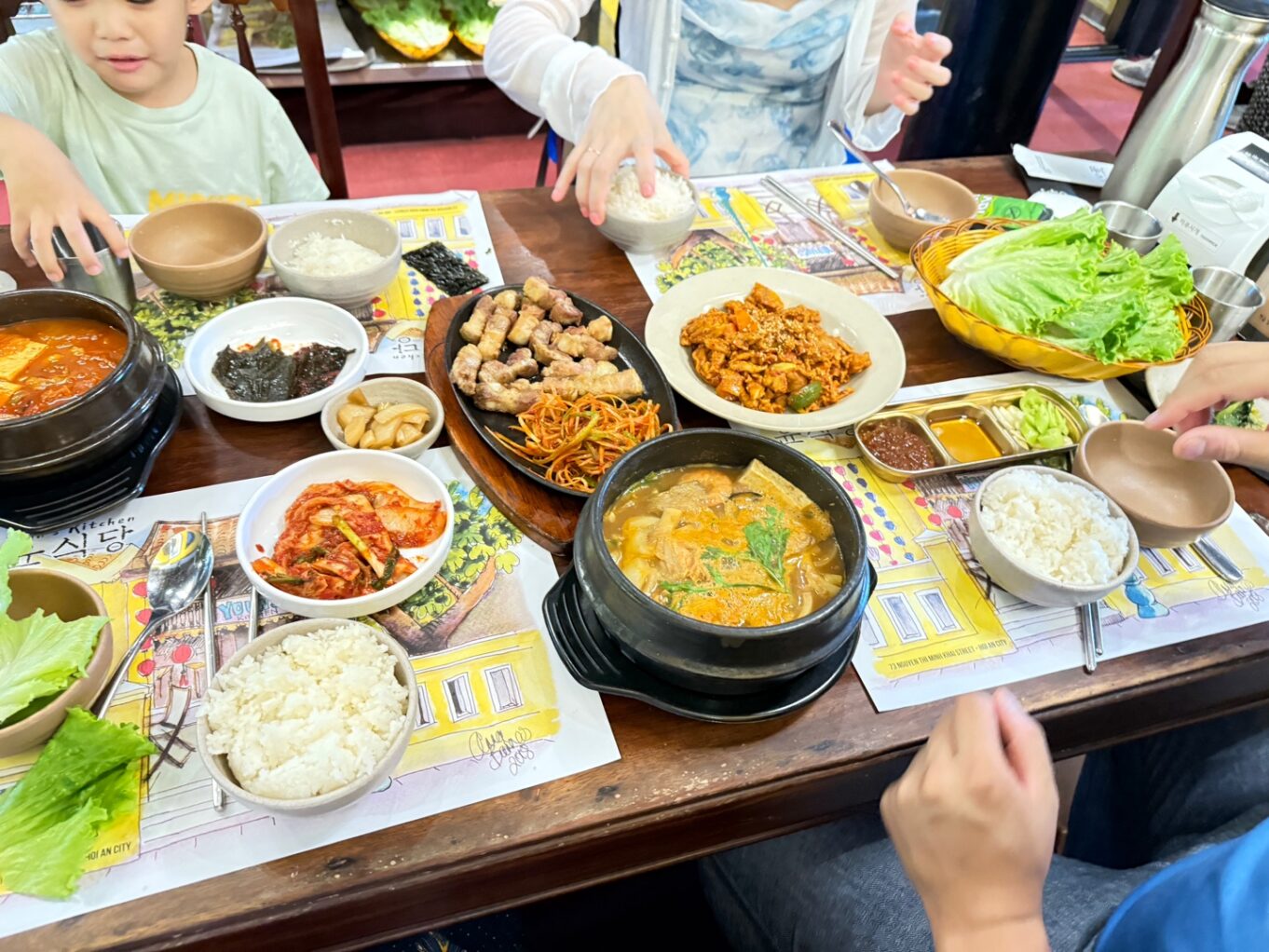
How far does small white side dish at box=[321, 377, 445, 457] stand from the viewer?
1.55 meters

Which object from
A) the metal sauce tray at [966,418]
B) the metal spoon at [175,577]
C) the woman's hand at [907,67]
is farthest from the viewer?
the woman's hand at [907,67]

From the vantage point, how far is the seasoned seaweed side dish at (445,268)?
79.4 inches

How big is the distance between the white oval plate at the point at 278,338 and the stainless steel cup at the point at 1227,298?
83.3 inches

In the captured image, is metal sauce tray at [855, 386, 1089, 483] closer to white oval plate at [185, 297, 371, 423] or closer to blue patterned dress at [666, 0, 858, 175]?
white oval plate at [185, 297, 371, 423]

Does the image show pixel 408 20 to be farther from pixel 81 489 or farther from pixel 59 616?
pixel 59 616

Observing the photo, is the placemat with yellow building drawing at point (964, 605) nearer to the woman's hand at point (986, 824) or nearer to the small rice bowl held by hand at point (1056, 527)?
the small rice bowl held by hand at point (1056, 527)

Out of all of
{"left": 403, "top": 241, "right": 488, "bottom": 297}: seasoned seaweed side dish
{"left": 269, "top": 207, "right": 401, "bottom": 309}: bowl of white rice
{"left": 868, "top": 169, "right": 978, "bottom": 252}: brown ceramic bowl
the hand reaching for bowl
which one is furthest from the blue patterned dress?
the hand reaching for bowl

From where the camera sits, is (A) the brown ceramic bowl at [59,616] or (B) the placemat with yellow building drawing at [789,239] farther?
(B) the placemat with yellow building drawing at [789,239]

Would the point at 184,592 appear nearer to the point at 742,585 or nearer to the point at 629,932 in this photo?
the point at 742,585

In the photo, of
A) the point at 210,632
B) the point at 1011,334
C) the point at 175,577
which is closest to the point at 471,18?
the point at 1011,334

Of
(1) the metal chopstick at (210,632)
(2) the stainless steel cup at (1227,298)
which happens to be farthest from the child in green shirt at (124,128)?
(2) the stainless steel cup at (1227,298)

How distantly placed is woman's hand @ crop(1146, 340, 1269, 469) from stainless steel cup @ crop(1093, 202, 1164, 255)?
688mm

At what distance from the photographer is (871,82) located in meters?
2.69

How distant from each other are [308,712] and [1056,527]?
1.36 metres
